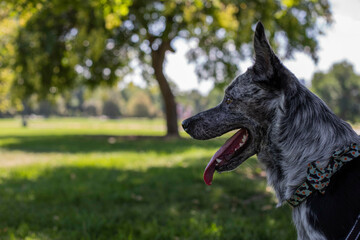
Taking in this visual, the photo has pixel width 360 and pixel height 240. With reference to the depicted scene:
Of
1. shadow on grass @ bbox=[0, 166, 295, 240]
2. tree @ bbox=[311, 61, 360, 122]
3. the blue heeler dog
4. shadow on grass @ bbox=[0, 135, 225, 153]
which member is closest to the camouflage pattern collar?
the blue heeler dog

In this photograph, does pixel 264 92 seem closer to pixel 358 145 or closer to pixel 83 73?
pixel 358 145

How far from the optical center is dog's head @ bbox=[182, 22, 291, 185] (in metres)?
2.21

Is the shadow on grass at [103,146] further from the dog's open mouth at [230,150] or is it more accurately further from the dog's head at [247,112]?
the dog's open mouth at [230,150]

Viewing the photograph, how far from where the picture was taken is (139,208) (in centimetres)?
545

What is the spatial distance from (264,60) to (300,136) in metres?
0.54

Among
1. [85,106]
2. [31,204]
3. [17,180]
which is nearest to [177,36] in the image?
[17,180]

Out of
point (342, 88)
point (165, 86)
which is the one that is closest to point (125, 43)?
point (165, 86)

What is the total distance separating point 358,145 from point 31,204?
5380 millimetres

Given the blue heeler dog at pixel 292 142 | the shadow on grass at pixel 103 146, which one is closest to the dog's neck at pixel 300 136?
the blue heeler dog at pixel 292 142

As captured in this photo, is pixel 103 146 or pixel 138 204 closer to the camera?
pixel 138 204

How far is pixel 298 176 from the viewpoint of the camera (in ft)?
7.13

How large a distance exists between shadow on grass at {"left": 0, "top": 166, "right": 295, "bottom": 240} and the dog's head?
2086 millimetres

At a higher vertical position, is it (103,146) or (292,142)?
(292,142)

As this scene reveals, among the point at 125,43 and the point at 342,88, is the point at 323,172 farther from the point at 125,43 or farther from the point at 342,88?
the point at 342,88
